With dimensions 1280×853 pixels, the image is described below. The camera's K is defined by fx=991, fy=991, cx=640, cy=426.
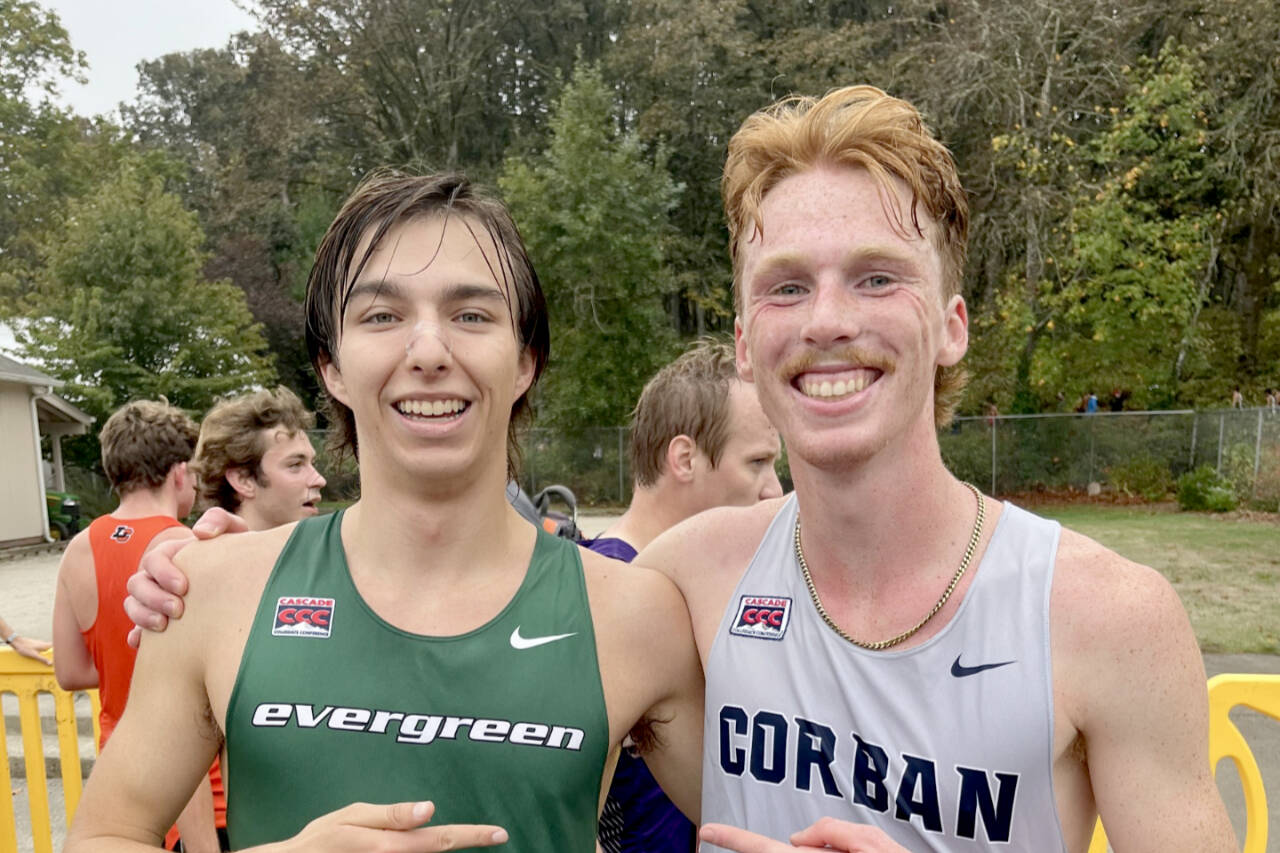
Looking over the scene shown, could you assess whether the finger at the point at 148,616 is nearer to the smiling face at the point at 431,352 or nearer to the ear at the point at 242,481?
the smiling face at the point at 431,352

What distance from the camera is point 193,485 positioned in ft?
15.5

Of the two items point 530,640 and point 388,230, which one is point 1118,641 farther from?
point 388,230

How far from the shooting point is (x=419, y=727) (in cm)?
196

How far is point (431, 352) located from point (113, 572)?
268 cm

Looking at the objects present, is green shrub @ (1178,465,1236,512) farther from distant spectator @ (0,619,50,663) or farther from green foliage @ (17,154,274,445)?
green foliage @ (17,154,274,445)

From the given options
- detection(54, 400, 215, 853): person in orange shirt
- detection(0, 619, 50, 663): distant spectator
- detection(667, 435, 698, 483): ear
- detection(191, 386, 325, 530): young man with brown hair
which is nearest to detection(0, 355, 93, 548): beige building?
detection(0, 619, 50, 663): distant spectator

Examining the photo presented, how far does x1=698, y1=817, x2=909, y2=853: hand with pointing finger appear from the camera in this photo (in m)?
1.73

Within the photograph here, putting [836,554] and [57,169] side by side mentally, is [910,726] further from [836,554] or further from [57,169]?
[57,169]

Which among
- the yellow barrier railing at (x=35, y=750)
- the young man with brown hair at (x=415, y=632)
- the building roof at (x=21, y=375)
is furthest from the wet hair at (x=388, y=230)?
the building roof at (x=21, y=375)

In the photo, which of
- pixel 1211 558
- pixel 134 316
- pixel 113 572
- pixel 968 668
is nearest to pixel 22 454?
pixel 134 316

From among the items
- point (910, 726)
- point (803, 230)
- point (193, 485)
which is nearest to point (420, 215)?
point (803, 230)

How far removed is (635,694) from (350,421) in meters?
1.04

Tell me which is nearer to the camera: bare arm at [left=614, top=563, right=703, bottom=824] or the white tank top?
the white tank top

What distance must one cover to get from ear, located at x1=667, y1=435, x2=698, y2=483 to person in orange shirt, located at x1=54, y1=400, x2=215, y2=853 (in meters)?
1.83
